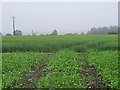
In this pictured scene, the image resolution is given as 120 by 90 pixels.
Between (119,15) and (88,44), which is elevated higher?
(119,15)

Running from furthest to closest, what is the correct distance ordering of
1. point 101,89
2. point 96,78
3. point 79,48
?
point 79,48 → point 96,78 → point 101,89

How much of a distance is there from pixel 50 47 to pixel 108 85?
12552 mm

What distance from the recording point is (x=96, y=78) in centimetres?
779

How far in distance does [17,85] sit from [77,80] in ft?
5.06

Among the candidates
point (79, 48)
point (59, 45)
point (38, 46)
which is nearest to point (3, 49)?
point (38, 46)

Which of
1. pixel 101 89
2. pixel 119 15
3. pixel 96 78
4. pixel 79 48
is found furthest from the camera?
pixel 79 48

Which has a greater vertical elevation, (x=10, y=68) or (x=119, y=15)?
(x=119, y=15)

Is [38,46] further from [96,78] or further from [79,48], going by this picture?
[96,78]

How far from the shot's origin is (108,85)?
6.74m

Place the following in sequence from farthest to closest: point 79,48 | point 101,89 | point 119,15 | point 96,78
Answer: point 79,48, point 119,15, point 96,78, point 101,89

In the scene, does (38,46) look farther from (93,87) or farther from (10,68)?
(93,87)

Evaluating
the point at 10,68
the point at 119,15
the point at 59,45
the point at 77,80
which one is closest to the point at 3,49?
the point at 59,45

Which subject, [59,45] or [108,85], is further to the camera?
[59,45]

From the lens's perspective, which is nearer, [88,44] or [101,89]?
[101,89]
